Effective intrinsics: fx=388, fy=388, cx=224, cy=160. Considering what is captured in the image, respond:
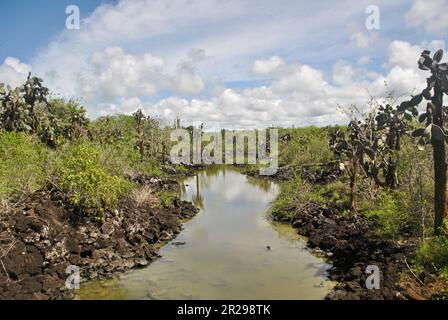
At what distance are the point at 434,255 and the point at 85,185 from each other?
38.5 feet

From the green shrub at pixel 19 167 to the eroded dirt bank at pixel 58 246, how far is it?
577 millimetres

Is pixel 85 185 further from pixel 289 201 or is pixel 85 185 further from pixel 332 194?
pixel 332 194

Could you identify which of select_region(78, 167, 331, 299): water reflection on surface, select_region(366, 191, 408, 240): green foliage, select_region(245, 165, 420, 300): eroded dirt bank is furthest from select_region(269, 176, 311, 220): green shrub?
select_region(366, 191, 408, 240): green foliage

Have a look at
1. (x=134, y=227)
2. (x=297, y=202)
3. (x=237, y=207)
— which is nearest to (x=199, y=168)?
(x=237, y=207)

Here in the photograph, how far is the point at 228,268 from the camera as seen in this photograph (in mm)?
13266

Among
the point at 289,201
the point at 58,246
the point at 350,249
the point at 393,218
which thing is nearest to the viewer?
the point at 58,246

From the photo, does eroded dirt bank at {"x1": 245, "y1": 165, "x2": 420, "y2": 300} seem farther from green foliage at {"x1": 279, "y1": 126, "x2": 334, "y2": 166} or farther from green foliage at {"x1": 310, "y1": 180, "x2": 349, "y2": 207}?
green foliage at {"x1": 279, "y1": 126, "x2": 334, "y2": 166}

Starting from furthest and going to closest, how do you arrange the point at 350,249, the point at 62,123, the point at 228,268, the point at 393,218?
the point at 62,123 < the point at 393,218 < the point at 350,249 < the point at 228,268

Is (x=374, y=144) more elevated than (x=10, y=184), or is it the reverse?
(x=374, y=144)

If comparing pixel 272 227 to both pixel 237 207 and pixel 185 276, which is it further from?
pixel 185 276

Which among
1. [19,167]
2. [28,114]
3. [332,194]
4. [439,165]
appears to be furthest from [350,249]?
[28,114]

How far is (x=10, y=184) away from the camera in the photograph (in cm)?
1336

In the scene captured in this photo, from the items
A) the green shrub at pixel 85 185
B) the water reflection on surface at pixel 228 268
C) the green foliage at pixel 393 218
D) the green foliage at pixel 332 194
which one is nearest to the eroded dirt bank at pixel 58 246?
the green shrub at pixel 85 185
